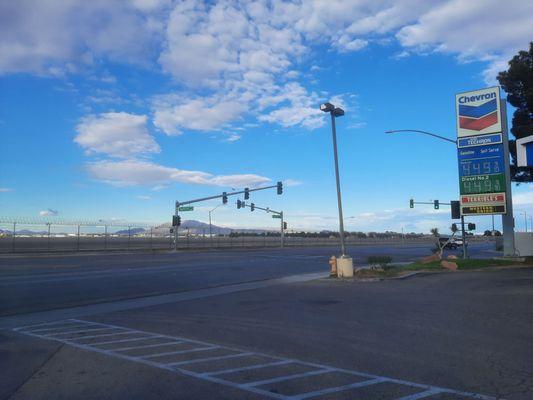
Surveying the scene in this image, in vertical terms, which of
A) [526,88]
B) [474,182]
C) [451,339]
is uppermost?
[526,88]

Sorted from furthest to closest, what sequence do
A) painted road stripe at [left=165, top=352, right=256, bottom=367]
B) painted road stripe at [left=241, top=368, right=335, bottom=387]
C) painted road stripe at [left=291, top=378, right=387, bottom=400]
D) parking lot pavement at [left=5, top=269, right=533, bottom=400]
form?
painted road stripe at [left=165, top=352, right=256, bottom=367], painted road stripe at [left=241, top=368, right=335, bottom=387], parking lot pavement at [left=5, top=269, right=533, bottom=400], painted road stripe at [left=291, top=378, right=387, bottom=400]

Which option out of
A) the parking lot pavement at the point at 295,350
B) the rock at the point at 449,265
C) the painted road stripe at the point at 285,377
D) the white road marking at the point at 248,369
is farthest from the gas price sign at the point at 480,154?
the painted road stripe at the point at 285,377

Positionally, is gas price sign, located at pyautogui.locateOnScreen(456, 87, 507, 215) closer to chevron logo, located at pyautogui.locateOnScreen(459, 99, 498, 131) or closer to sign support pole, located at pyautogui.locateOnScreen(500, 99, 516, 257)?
chevron logo, located at pyautogui.locateOnScreen(459, 99, 498, 131)

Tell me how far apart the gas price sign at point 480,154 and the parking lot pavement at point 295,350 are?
48.1 ft

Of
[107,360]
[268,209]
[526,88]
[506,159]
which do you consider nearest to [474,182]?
[506,159]

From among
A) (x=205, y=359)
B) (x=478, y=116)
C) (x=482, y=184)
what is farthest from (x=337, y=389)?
(x=478, y=116)

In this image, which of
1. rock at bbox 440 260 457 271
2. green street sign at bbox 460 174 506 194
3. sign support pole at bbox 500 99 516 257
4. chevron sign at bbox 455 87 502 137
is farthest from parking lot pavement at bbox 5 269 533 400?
chevron sign at bbox 455 87 502 137

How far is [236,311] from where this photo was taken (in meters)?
12.7

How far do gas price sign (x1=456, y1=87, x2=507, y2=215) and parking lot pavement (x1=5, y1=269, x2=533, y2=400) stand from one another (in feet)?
48.1

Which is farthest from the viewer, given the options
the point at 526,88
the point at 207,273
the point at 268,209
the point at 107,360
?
the point at 268,209

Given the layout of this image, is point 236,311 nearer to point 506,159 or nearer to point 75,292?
point 75,292

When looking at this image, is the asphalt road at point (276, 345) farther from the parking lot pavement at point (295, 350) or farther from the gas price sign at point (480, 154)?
the gas price sign at point (480, 154)

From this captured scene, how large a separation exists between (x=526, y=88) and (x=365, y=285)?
70.5 feet

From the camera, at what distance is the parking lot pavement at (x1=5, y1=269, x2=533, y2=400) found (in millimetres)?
6188
